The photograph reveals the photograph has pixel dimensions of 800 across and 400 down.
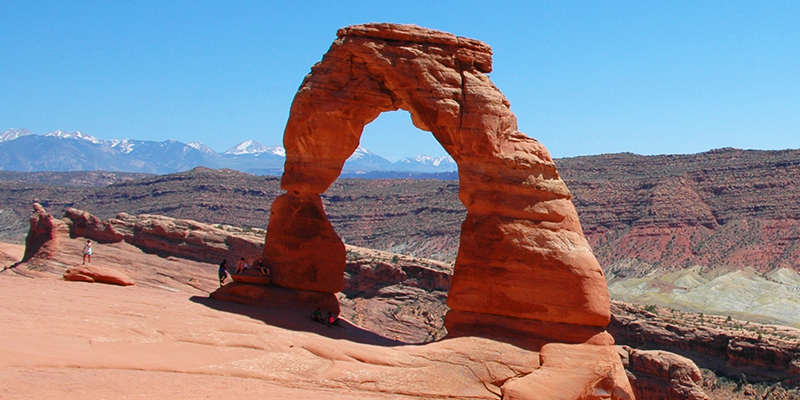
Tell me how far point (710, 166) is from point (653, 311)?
→ 43515 mm

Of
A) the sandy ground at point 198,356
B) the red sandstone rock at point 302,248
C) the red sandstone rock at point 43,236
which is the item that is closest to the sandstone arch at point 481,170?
the sandy ground at point 198,356

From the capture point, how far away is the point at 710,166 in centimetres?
7006

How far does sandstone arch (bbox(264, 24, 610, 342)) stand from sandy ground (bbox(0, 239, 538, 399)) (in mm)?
1192

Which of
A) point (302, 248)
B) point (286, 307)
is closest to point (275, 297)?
point (286, 307)

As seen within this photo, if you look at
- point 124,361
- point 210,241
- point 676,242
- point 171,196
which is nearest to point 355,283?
point 210,241

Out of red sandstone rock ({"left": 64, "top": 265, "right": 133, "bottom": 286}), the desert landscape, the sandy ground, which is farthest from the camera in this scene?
red sandstone rock ({"left": 64, "top": 265, "right": 133, "bottom": 286})

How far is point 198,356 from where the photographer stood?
43.7ft

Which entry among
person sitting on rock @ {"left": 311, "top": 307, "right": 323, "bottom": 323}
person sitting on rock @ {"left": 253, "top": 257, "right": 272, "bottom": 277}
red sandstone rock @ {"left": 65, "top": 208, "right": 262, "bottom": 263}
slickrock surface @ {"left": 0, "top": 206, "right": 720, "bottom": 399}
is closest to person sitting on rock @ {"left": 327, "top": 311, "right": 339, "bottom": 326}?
person sitting on rock @ {"left": 311, "top": 307, "right": 323, "bottom": 323}

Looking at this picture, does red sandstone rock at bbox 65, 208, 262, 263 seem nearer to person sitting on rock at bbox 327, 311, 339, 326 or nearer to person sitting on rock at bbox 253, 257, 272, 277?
person sitting on rock at bbox 253, 257, 272, 277

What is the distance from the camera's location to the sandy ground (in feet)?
37.0

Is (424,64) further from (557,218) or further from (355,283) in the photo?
(355,283)

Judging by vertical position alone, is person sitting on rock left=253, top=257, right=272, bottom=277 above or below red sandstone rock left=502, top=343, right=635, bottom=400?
above

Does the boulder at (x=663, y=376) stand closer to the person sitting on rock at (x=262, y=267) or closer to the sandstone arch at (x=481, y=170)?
the sandstone arch at (x=481, y=170)

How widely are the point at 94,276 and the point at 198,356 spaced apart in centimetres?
792
